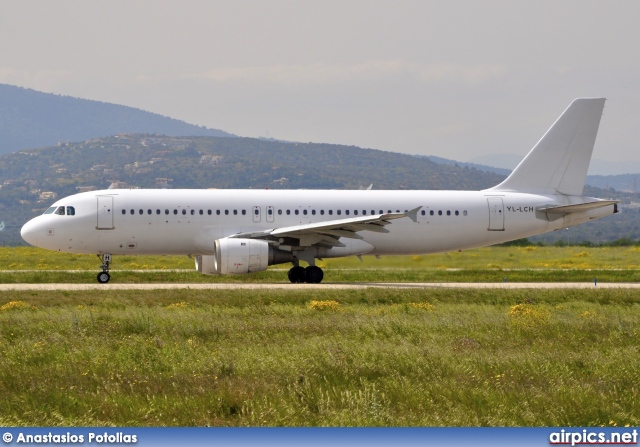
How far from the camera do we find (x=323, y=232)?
36875mm

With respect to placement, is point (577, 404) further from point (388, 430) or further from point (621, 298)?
point (621, 298)

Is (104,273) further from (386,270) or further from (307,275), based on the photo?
(386,270)

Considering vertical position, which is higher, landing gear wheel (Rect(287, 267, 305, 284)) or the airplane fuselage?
the airplane fuselage

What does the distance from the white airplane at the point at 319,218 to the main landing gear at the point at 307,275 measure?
0.16ft

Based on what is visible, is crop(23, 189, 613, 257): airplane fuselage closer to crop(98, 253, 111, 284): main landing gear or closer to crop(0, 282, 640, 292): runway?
crop(98, 253, 111, 284): main landing gear

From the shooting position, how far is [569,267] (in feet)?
169

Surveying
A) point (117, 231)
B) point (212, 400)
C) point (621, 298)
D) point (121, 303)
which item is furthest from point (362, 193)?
point (212, 400)

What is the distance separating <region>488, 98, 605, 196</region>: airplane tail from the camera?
41.5m

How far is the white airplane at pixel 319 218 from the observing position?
37250mm

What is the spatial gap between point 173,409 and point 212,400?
25.4 inches

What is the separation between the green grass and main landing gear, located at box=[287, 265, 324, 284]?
11281 millimetres

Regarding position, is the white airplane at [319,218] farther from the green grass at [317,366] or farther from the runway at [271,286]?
the green grass at [317,366]

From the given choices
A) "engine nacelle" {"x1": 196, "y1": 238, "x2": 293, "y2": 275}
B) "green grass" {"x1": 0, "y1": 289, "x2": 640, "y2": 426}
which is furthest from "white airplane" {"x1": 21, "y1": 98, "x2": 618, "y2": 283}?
"green grass" {"x1": 0, "y1": 289, "x2": 640, "y2": 426}

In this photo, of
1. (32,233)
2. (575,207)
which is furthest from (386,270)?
(32,233)
